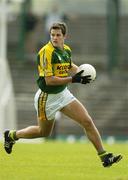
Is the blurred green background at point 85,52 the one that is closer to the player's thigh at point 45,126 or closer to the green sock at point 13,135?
the green sock at point 13,135

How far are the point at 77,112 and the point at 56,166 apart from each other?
1047mm

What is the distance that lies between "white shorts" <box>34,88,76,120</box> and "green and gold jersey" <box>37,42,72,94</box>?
0.26 ft

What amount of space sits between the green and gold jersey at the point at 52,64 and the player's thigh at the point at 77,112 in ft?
1.01

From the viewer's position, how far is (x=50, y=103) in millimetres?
14336

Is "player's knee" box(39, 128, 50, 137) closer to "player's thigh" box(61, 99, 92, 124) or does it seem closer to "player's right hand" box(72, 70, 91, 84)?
"player's thigh" box(61, 99, 92, 124)

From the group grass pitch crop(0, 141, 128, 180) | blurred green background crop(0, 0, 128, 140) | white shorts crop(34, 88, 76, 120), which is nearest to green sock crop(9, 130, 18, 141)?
grass pitch crop(0, 141, 128, 180)

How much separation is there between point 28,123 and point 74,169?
17.1m

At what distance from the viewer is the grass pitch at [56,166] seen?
12.8m

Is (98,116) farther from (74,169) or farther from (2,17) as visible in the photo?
(74,169)

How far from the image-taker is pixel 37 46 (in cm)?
3438

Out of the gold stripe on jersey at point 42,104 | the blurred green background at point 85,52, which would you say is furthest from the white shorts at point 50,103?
the blurred green background at point 85,52

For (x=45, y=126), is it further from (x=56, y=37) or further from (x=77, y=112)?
(x=56, y=37)

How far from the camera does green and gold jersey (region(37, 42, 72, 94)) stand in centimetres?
1398

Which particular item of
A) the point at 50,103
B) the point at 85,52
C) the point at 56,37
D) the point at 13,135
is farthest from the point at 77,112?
the point at 85,52
